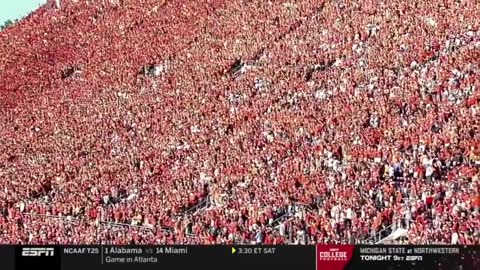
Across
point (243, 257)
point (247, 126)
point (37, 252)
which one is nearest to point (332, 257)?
point (243, 257)

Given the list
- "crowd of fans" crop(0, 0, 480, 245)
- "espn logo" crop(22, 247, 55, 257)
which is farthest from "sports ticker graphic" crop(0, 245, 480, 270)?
"crowd of fans" crop(0, 0, 480, 245)

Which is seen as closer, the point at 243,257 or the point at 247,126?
the point at 243,257

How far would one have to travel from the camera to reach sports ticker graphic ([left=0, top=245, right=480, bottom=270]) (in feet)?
54.5

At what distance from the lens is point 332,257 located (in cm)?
1666

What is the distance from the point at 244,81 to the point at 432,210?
59.6 ft

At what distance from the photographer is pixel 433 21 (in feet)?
113

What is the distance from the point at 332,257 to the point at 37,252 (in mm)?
4147

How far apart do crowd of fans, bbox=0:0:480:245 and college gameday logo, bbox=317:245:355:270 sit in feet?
8.85

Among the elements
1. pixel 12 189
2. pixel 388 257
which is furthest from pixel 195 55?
pixel 388 257

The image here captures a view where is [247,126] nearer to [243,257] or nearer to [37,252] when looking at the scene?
[243,257]

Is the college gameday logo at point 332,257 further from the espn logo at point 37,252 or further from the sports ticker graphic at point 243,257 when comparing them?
the espn logo at point 37,252

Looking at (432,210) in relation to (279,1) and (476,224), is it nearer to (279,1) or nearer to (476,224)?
(476,224)

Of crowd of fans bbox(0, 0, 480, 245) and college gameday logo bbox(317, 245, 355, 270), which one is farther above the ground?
crowd of fans bbox(0, 0, 480, 245)

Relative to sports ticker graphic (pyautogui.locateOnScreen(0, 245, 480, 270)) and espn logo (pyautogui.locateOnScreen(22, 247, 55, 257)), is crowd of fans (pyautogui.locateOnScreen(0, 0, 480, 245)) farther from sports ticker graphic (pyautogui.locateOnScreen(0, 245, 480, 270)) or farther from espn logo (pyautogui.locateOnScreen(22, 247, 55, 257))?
espn logo (pyautogui.locateOnScreen(22, 247, 55, 257))
